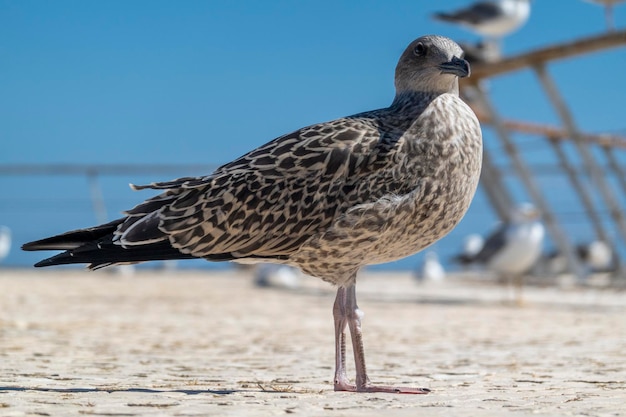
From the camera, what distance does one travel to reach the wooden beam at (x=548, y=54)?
11.3 m

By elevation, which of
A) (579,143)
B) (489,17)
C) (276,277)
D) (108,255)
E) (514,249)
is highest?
(489,17)

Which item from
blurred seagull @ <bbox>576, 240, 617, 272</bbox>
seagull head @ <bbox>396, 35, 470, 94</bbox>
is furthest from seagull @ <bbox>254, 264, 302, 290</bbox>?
seagull head @ <bbox>396, 35, 470, 94</bbox>

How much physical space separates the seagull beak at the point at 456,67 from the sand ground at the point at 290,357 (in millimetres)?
1396

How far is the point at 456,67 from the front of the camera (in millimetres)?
4117

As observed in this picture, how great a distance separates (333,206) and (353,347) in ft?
2.06

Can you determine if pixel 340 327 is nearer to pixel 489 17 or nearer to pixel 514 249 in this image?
pixel 514 249

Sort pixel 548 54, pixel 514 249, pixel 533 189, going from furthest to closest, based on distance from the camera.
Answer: pixel 533 189
pixel 514 249
pixel 548 54

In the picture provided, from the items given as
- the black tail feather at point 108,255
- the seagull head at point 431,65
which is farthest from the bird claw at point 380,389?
the seagull head at point 431,65

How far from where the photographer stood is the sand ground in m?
3.55

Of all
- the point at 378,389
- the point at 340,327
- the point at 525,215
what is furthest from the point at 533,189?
the point at 378,389

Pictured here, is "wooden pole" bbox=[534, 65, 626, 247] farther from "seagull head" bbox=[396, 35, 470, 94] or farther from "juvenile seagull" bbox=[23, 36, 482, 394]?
"juvenile seagull" bbox=[23, 36, 482, 394]

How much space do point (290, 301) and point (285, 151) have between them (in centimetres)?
821

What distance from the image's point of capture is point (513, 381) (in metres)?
4.47

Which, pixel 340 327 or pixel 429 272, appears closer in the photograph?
pixel 340 327
